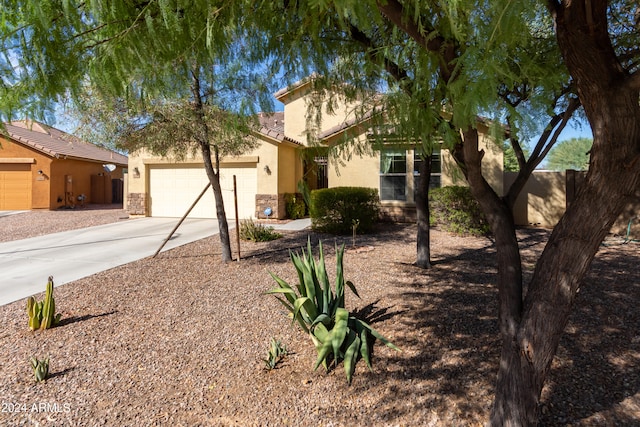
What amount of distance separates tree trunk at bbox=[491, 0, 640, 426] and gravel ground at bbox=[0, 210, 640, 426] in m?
0.51

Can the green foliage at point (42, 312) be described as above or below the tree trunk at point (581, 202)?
below

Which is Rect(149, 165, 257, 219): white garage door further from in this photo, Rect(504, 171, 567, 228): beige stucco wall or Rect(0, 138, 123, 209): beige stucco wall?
Rect(504, 171, 567, 228): beige stucco wall

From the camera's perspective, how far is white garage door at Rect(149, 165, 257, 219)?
45.8ft

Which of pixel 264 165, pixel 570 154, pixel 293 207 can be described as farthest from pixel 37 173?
pixel 570 154

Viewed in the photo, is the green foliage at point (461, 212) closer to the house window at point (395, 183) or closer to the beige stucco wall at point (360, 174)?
the house window at point (395, 183)

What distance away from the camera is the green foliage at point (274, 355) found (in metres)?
3.41

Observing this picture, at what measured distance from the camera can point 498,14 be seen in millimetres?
1694

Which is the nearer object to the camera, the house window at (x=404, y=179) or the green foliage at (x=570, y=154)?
the house window at (x=404, y=179)

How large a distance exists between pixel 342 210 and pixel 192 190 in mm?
7070

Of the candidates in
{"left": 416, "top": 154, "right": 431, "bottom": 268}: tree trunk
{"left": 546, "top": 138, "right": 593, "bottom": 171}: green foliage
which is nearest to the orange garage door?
{"left": 416, "top": 154, "right": 431, "bottom": 268}: tree trunk

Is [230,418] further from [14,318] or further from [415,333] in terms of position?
[14,318]

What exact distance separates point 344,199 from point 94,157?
59.1 ft

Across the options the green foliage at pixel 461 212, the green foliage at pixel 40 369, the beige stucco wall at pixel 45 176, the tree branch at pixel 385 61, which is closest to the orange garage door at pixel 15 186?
the beige stucco wall at pixel 45 176

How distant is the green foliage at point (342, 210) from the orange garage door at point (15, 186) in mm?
15664
